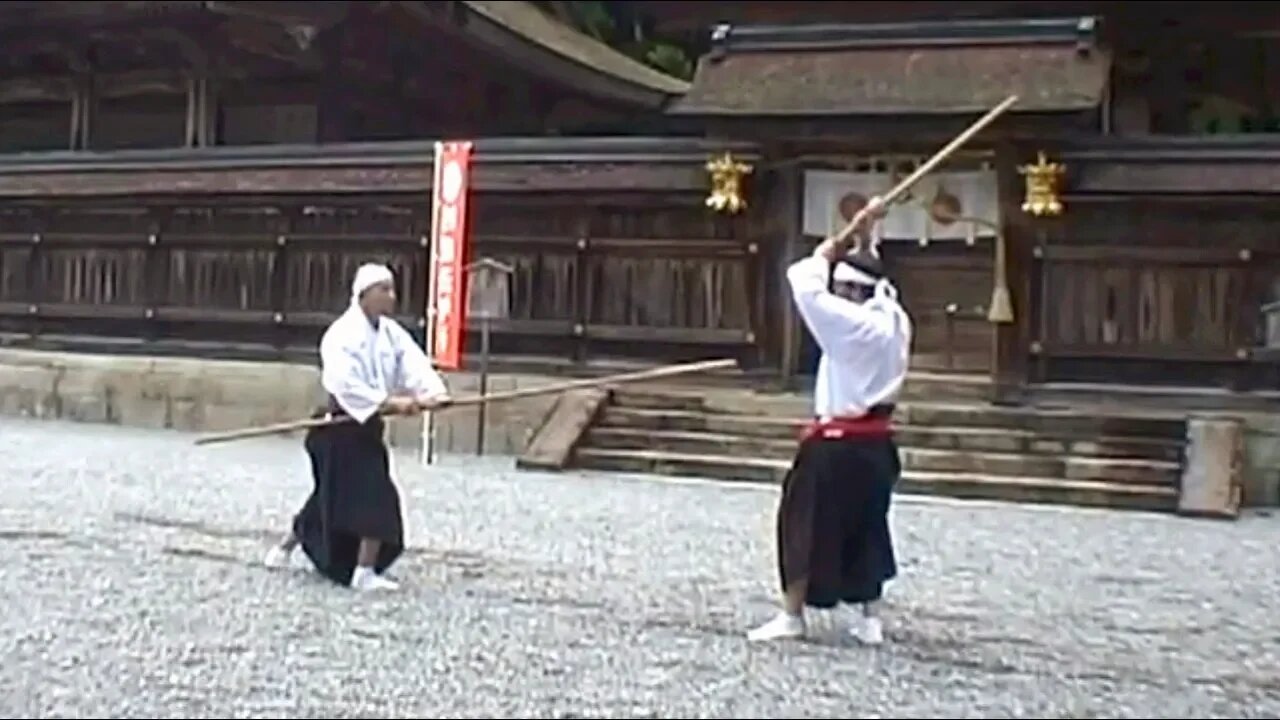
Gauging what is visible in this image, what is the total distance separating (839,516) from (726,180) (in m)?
7.06

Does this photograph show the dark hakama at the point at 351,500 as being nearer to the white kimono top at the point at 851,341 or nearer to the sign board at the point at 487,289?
the white kimono top at the point at 851,341

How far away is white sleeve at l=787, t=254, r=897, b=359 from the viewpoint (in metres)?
5.60

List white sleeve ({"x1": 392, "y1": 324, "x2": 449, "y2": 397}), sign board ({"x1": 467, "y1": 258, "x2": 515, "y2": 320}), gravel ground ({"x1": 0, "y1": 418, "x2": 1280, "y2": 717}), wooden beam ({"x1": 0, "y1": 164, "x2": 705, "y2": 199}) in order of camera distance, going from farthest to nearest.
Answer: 1. sign board ({"x1": 467, "y1": 258, "x2": 515, "y2": 320})
2. wooden beam ({"x1": 0, "y1": 164, "x2": 705, "y2": 199})
3. white sleeve ({"x1": 392, "y1": 324, "x2": 449, "y2": 397})
4. gravel ground ({"x1": 0, "y1": 418, "x2": 1280, "y2": 717})

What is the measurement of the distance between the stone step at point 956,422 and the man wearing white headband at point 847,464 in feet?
20.0

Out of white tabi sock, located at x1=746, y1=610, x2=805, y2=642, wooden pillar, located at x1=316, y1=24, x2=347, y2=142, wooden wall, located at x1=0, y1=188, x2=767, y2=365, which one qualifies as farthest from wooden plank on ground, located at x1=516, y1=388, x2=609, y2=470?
white tabi sock, located at x1=746, y1=610, x2=805, y2=642

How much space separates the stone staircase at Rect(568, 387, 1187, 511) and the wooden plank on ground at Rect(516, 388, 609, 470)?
0.25ft

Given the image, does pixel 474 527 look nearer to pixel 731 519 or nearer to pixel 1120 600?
pixel 731 519

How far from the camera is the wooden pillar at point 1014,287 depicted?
39.9 ft

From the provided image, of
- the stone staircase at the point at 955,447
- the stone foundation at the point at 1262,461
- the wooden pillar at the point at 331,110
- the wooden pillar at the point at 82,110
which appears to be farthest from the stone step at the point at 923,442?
the wooden pillar at the point at 82,110

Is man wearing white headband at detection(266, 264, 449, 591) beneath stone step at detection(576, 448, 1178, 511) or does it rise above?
above

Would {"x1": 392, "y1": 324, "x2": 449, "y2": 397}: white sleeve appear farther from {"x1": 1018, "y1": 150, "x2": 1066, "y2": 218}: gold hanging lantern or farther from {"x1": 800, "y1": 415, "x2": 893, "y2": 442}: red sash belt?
{"x1": 1018, "y1": 150, "x2": 1066, "y2": 218}: gold hanging lantern

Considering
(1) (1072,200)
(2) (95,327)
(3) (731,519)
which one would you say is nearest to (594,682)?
(3) (731,519)

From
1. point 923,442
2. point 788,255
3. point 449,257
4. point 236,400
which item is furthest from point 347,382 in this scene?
point 236,400

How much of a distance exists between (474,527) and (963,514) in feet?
10.1
